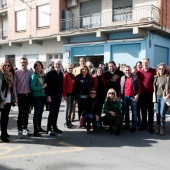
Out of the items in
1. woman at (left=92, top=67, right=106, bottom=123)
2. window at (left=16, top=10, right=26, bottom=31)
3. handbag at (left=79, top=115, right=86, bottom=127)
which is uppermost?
window at (left=16, top=10, right=26, bottom=31)

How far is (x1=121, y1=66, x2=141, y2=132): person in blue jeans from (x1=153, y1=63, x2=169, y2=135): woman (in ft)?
1.58

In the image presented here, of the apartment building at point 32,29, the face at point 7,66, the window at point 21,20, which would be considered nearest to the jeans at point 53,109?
the face at point 7,66

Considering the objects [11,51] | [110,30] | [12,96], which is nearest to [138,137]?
[12,96]

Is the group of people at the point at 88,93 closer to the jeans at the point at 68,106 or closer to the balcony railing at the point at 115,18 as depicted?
the jeans at the point at 68,106

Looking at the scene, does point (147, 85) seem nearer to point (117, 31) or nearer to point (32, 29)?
point (117, 31)

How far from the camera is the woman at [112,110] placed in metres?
6.51

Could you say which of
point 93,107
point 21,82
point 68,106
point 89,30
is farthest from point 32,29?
point 21,82

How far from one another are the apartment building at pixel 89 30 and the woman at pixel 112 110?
8.82m

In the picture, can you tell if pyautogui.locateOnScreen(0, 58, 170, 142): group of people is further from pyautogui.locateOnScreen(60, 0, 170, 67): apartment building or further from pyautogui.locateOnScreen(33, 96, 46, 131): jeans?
pyautogui.locateOnScreen(60, 0, 170, 67): apartment building

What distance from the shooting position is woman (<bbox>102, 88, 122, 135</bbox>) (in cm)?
651

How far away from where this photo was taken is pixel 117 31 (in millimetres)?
15961

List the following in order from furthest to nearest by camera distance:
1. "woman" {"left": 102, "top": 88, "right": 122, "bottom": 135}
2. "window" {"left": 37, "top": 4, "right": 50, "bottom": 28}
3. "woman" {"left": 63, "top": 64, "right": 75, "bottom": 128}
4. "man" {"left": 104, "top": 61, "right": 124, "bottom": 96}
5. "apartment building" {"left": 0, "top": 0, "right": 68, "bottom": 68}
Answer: "window" {"left": 37, "top": 4, "right": 50, "bottom": 28} → "apartment building" {"left": 0, "top": 0, "right": 68, "bottom": 68} → "man" {"left": 104, "top": 61, "right": 124, "bottom": 96} → "woman" {"left": 63, "top": 64, "right": 75, "bottom": 128} → "woman" {"left": 102, "top": 88, "right": 122, "bottom": 135}

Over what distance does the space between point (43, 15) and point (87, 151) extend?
16.8 meters

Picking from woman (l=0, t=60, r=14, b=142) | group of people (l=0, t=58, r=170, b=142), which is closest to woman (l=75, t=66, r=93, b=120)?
group of people (l=0, t=58, r=170, b=142)
